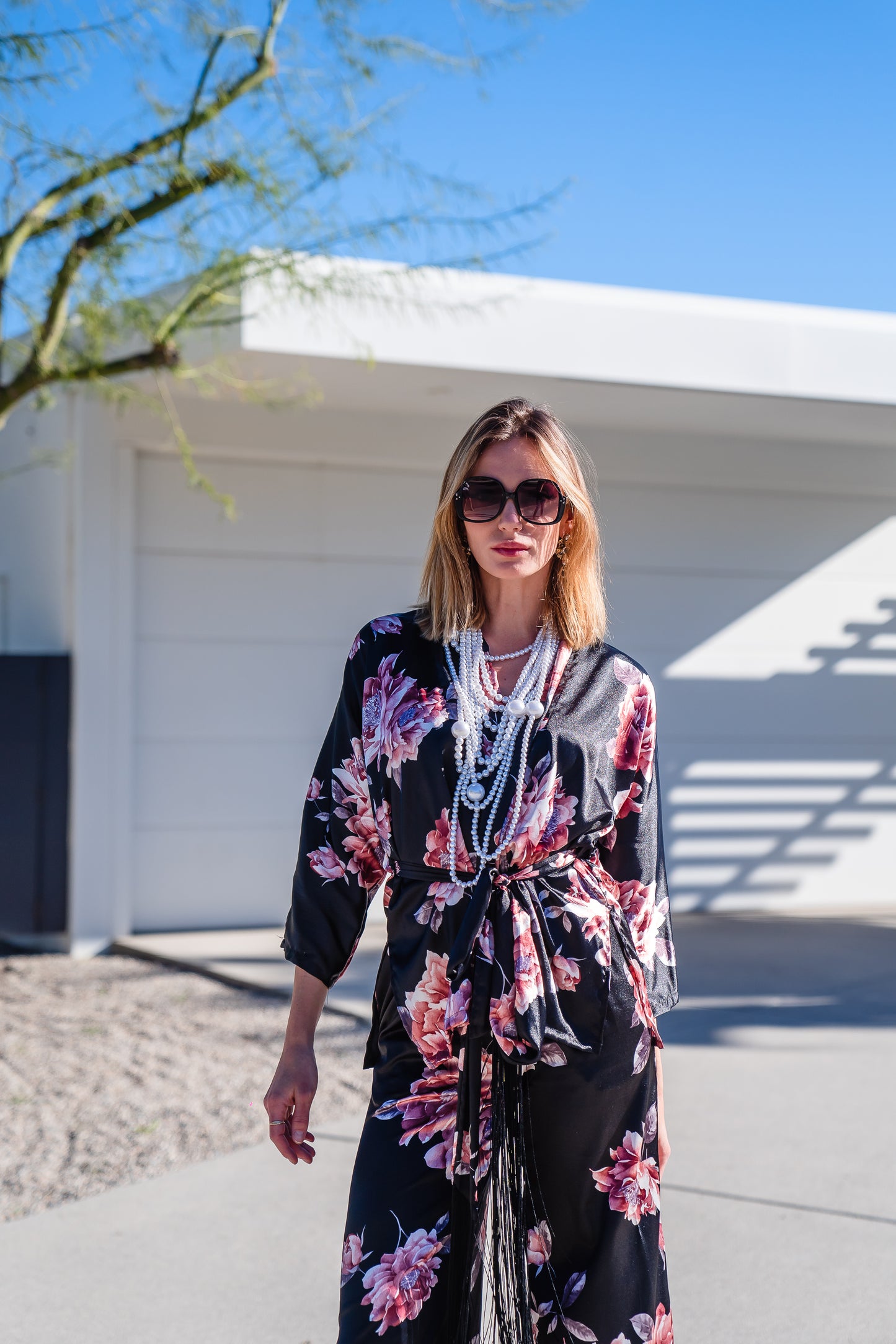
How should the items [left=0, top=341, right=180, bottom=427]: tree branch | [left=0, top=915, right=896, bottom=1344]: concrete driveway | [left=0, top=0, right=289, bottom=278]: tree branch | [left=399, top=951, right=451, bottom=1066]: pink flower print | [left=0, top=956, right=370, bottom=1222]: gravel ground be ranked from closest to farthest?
1. [left=399, top=951, right=451, bottom=1066]: pink flower print
2. [left=0, top=915, right=896, bottom=1344]: concrete driveway
3. [left=0, top=956, right=370, bottom=1222]: gravel ground
4. [left=0, top=0, right=289, bottom=278]: tree branch
5. [left=0, top=341, right=180, bottom=427]: tree branch

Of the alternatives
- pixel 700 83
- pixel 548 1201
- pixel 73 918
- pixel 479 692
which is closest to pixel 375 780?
pixel 479 692

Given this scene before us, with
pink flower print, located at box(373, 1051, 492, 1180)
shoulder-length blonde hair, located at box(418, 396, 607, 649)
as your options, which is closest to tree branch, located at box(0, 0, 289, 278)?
shoulder-length blonde hair, located at box(418, 396, 607, 649)

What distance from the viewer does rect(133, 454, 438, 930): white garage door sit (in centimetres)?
694

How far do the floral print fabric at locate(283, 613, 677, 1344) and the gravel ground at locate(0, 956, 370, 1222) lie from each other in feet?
4.74

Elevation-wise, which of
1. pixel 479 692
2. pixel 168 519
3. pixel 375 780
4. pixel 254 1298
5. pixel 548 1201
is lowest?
pixel 254 1298

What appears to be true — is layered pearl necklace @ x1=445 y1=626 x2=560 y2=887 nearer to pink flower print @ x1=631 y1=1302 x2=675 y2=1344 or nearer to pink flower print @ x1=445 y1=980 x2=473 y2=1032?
pink flower print @ x1=445 y1=980 x2=473 y2=1032

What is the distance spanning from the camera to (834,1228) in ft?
10.6

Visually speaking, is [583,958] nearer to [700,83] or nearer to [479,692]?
[479,692]

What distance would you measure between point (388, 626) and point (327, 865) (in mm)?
381

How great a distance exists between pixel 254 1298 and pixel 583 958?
1531 millimetres

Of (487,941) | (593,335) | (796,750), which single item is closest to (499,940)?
(487,941)

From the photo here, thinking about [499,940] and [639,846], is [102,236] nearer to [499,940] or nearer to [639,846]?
[639,846]

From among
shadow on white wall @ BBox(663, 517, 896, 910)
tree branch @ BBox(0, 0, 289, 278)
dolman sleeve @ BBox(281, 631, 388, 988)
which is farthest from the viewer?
shadow on white wall @ BBox(663, 517, 896, 910)

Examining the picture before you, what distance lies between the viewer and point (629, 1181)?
1867mm
